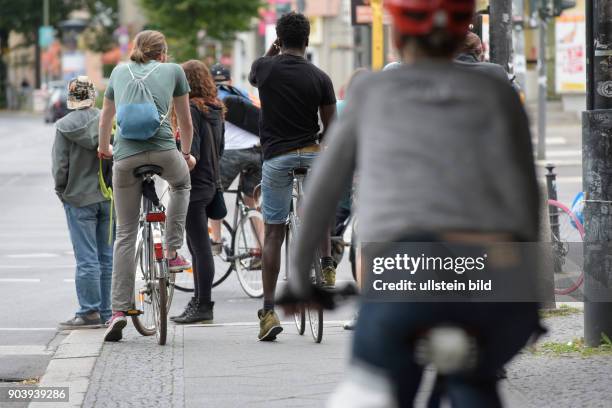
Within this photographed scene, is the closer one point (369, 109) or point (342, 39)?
point (369, 109)

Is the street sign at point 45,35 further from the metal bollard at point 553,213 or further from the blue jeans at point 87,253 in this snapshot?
the blue jeans at point 87,253

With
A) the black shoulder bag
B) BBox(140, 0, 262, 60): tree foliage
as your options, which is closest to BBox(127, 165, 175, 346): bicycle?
the black shoulder bag

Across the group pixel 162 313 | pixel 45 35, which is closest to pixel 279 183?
pixel 162 313

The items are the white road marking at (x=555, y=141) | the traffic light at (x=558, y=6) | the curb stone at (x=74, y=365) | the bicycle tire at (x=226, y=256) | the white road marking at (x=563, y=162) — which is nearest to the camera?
the curb stone at (x=74, y=365)

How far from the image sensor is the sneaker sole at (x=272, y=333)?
26.1 feet

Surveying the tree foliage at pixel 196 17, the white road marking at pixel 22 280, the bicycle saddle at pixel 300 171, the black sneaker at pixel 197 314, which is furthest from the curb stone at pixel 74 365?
the tree foliage at pixel 196 17

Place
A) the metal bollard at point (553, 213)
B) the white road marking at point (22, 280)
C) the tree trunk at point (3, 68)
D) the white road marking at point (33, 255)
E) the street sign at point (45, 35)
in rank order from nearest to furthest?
1. the metal bollard at point (553, 213)
2. the white road marking at point (22, 280)
3. the white road marking at point (33, 255)
4. the street sign at point (45, 35)
5. the tree trunk at point (3, 68)

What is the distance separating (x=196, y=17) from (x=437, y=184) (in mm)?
44948

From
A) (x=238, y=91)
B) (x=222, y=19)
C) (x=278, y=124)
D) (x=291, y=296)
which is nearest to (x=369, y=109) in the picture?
(x=291, y=296)

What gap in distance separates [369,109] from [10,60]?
9691 centimetres

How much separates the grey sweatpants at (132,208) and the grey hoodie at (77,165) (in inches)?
30.9

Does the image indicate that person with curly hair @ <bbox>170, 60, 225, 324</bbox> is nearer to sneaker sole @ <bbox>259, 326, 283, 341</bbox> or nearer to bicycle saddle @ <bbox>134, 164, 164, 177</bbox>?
bicycle saddle @ <bbox>134, 164, 164, 177</bbox>

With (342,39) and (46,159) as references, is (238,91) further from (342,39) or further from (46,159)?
(342,39)

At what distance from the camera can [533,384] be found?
6434 mm
